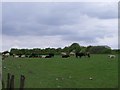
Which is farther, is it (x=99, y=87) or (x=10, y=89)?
(x=99, y=87)

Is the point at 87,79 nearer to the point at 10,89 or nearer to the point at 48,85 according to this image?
the point at 48,85

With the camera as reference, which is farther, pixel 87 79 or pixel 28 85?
pixel 87 79

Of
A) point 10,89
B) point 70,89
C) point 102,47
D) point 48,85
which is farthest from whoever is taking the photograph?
point 102,47

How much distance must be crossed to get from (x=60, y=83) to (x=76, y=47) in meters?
128

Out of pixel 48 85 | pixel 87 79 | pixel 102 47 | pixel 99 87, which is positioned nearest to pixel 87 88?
pixel 99 87

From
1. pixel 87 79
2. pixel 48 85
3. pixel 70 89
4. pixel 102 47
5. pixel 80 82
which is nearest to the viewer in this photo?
pixel 70 89

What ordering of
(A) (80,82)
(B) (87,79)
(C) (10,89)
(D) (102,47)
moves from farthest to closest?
(D) (102,47), (B) (87,79), (A) (80,82), (C) (10,89)

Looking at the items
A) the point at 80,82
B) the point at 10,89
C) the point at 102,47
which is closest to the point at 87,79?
the point at 80,82

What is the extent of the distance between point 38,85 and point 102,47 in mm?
128378

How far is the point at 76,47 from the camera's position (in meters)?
157

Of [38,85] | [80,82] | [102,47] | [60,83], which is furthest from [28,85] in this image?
[102,47]

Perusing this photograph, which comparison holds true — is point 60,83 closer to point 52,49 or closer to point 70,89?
point 70,89

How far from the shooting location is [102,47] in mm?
155375

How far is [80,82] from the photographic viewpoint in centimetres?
3025
